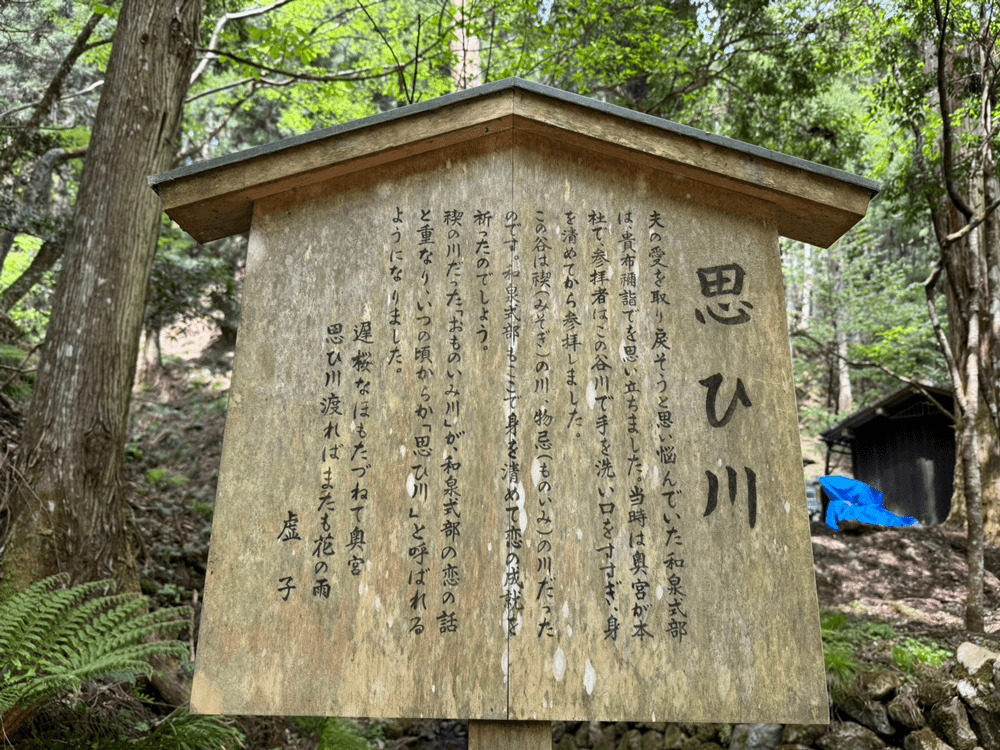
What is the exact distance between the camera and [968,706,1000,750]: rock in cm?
446

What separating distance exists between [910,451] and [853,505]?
477 centimetres

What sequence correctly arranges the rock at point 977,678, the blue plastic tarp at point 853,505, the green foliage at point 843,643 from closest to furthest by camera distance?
1. the rock at point 977,678
2. the green foliage at point 843,643
3. the blue plastic tarp at point 853,505

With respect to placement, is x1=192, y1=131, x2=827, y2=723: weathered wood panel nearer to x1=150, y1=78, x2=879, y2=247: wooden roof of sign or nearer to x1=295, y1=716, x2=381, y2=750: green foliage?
x1=150, y1=78, x2=879, y2=247: wooden roof of sign

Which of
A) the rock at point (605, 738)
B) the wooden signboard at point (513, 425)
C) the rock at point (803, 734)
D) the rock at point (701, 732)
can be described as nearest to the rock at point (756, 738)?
the rock at point (803, 734)

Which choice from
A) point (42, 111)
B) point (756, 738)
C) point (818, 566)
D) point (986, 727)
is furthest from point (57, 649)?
point (818, 566)

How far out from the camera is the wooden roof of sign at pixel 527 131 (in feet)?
9.77

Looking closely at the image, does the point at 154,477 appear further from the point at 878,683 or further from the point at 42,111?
the point at 878,683

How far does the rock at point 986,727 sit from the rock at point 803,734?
93 cm

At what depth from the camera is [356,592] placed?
8.75ft

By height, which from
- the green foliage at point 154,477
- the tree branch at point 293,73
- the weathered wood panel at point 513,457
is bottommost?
the weathered wood panel at point 513,457

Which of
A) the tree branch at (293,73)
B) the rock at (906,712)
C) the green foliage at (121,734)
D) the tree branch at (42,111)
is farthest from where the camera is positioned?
the tree branch at (42,111)

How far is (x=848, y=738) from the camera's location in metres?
4.89

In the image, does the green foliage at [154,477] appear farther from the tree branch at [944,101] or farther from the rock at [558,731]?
the tree branch at [944,101]

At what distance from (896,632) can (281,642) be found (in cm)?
619
